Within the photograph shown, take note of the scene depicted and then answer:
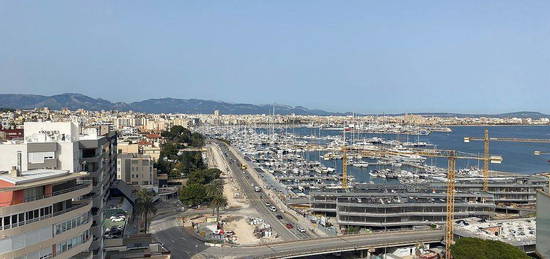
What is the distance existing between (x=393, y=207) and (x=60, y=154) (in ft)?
65.6

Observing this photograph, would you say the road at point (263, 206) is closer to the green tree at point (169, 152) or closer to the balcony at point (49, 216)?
the green tree at point (169, 152)

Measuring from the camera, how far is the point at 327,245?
80.7 ft

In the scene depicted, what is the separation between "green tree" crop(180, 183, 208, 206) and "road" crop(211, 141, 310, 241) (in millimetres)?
3944

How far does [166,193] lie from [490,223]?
2329cm

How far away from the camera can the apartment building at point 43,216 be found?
11.4 m

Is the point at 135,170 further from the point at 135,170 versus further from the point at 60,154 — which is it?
the point at 60,154

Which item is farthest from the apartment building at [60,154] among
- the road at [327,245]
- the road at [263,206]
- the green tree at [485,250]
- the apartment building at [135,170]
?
the apartment building at [135,170]

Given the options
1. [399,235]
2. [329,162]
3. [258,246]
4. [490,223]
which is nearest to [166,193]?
[258,246]

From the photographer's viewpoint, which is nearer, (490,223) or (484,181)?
(490,223)

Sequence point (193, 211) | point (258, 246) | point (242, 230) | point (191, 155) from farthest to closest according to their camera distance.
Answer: point (191, 155) → point (193, 211) → point (242, 230) → point (258, 246)

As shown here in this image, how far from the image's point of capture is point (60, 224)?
42.7 feet

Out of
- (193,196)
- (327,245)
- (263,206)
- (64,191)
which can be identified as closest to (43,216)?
(64,191)

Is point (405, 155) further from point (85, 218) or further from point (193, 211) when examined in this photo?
point (85, 218)

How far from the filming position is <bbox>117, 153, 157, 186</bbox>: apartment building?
1507 inches
